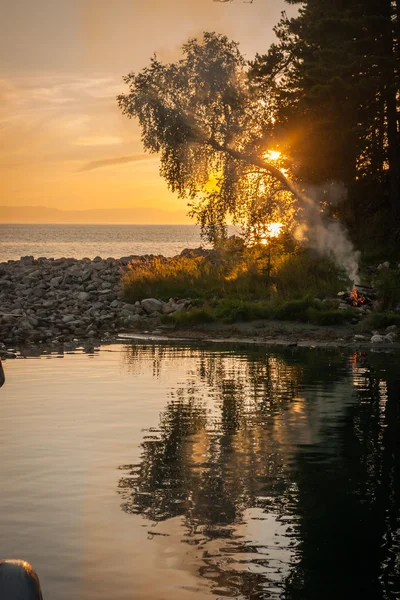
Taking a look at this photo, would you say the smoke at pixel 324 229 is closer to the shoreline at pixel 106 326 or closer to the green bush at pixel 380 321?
the shoreline at pixel 106 326

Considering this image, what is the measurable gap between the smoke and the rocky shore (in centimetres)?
655

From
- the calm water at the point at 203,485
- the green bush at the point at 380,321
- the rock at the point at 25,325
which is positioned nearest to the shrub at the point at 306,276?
the green bush at the point at 380,321

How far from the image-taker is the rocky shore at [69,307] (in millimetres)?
23219

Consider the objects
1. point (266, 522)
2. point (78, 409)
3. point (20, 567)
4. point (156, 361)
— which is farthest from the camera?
point (156, 361)

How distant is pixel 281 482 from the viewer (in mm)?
8930

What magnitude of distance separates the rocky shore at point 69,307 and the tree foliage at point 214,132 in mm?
4795

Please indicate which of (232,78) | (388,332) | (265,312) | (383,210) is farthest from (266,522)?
(232,78)

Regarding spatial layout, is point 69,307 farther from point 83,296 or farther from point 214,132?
point 214,132

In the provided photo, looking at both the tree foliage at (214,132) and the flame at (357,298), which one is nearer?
the flame at (357,298)

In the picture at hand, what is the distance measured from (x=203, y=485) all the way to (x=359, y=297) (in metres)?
17.1

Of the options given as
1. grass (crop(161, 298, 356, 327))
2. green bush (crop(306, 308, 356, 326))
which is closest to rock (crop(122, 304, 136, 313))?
grass (crop(161, 298, 356, 327))

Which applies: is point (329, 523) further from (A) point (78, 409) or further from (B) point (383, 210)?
(B) point (383, 210)

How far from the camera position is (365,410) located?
12773 mm

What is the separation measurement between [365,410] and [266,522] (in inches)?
217
